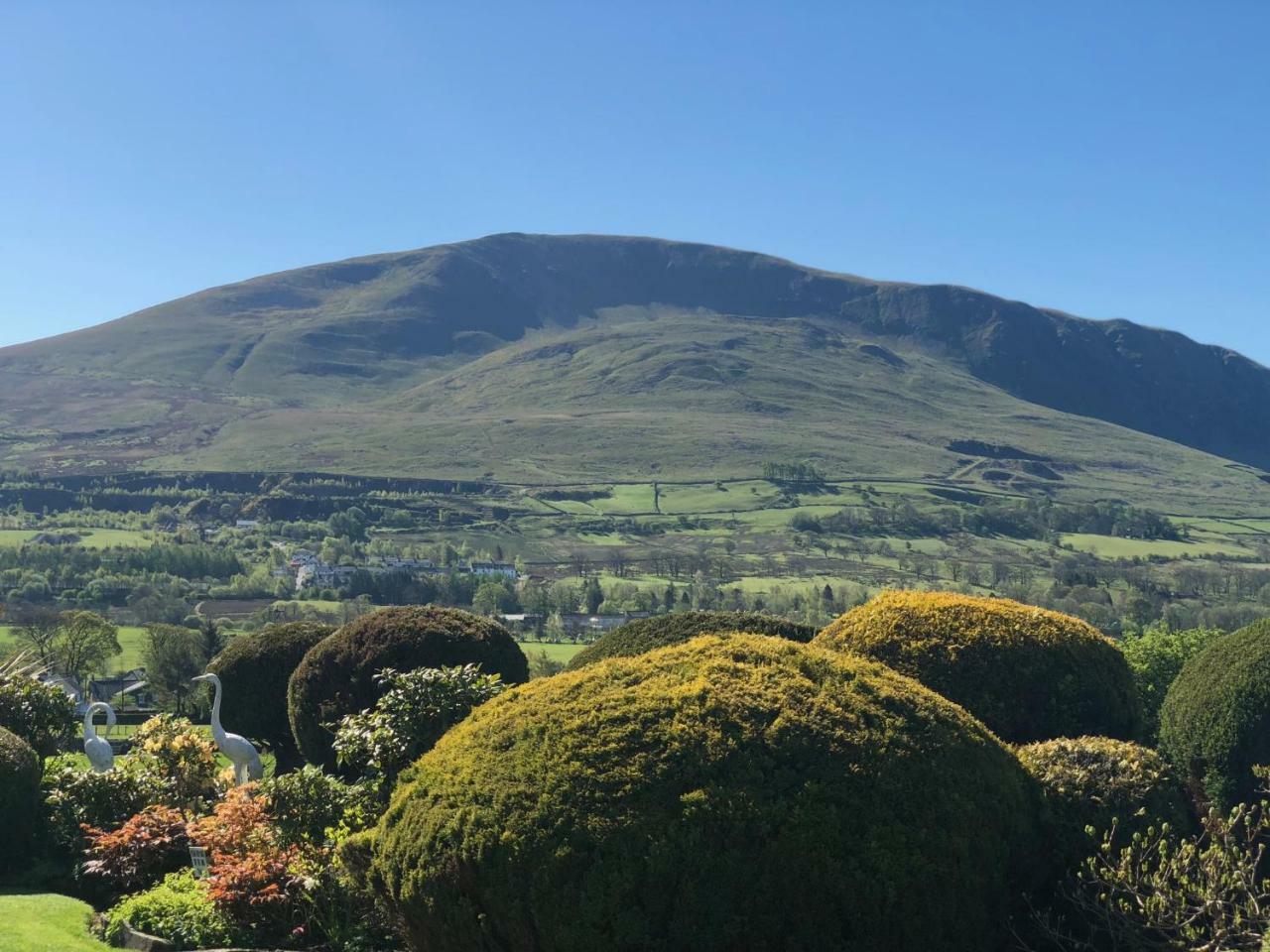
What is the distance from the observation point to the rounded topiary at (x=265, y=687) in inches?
1017

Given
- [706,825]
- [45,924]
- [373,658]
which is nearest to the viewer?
[706,825]

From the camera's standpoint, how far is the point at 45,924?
41.3 feet

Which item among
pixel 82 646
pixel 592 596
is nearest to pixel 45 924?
pixel 82 646

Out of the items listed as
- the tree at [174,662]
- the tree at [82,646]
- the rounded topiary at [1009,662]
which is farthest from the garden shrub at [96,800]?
the tree at [82,646]

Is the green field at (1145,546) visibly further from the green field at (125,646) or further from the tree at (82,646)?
the tree at (82,646)

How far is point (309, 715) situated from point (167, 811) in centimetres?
574

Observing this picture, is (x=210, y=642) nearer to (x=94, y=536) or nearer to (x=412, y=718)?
(x=412, y=718)

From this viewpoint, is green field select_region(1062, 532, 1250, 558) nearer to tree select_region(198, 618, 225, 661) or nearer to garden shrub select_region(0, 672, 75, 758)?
tree select_region(198, 618, 225, 661)

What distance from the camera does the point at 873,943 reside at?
29.3 ft

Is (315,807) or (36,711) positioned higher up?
(315,807)

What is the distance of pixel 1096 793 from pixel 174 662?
42.4 meters

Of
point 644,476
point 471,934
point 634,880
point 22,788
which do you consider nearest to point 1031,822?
point 634,880

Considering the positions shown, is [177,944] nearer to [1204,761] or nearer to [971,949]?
[971,949]

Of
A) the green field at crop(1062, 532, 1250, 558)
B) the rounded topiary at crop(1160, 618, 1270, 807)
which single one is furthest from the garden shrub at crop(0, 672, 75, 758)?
the green field at crop(1062, 532, 1250, 558)
